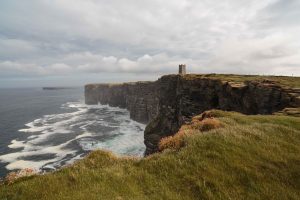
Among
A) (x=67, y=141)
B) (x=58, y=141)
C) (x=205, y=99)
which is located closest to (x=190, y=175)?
(x=205, y=99)

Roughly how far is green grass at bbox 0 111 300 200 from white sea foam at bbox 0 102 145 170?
60108 mm

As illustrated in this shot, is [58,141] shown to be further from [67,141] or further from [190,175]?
[190,175]

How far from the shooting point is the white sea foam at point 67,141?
75.3 metres

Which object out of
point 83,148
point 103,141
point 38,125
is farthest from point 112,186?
point 38,125

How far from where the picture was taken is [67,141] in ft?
317

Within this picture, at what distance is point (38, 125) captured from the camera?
427 ft

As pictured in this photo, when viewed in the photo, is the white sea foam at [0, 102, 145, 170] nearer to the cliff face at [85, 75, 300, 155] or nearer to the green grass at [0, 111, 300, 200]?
the cliff face at [85, 75, 300, 155]

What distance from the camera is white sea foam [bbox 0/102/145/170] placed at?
2965 inches

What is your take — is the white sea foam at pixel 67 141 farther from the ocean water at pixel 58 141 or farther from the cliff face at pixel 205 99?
the cliff face at pixel 205 99

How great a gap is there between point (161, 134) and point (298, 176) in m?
71.6

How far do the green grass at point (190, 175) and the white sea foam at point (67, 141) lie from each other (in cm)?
6011

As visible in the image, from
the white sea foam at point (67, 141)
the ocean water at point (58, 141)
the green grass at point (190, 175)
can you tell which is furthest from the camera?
the white sea foam at point (67, 141)

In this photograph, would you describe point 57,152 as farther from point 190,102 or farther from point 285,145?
point 285,145

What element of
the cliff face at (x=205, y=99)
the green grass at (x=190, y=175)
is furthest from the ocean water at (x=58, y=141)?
the green grass at (x=190, y=175)
